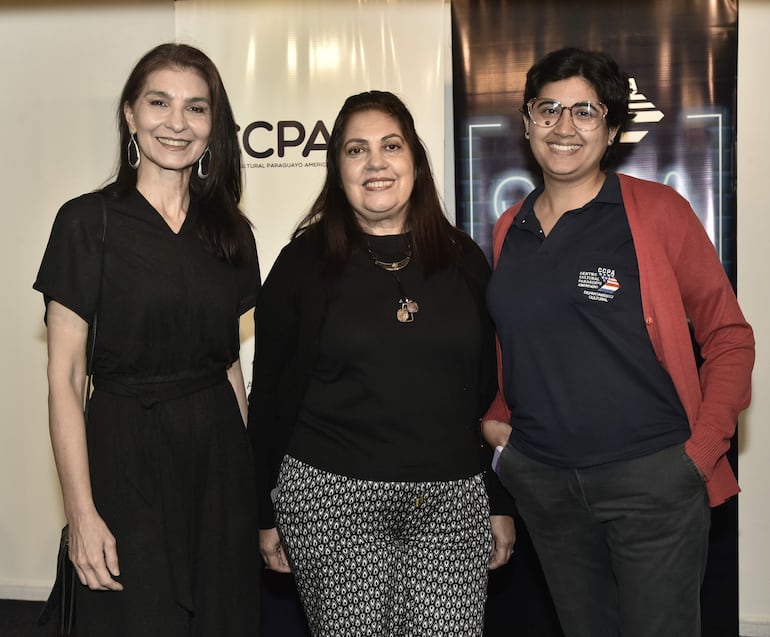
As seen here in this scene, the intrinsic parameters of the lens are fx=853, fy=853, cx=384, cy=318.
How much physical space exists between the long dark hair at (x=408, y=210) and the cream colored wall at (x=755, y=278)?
1.80 metres

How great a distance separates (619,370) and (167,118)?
4.25ft

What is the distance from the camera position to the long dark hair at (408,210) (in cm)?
226

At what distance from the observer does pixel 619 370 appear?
6.95ft

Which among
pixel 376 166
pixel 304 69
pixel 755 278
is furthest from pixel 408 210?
pixel 755 278

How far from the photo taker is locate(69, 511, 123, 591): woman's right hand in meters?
1.94

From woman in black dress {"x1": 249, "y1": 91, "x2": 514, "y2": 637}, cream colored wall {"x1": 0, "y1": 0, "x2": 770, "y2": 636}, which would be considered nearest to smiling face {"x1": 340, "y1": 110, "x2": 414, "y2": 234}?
woman in black dress {"x1": 249, "y1": 91, "x2": 514, "y2": 637}

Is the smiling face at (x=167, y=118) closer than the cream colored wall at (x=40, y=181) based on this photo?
Yes

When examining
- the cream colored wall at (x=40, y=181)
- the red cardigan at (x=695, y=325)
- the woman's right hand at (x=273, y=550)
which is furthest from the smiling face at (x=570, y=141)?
the cream colored wall at (x=40, y=181)

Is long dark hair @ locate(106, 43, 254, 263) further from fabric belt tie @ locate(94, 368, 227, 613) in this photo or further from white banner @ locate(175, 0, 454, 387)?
white banner @ locate(175, 0, 454, 387)

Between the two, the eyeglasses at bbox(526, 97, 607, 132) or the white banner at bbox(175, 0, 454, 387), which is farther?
the white banner at bbox(175, 0, 454, 387)

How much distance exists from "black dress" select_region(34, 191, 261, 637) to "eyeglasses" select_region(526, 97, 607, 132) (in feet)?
3.13

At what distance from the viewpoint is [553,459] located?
217 cm

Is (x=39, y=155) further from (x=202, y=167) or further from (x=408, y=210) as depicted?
(x=408, y=210)

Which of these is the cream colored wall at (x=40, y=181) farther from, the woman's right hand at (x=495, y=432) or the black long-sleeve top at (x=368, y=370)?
the black long-sleeve top at (x=368, y=370)
